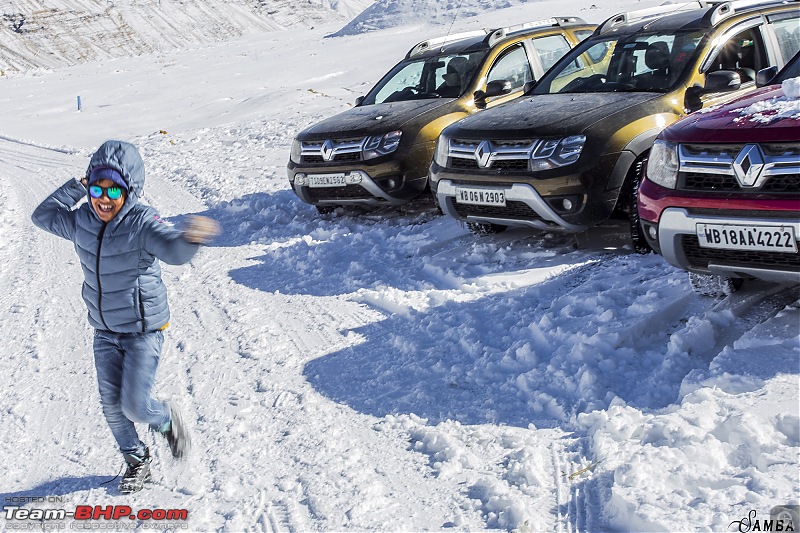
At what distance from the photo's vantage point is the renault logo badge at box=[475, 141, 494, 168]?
6355 millimetres

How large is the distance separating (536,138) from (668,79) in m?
1.22

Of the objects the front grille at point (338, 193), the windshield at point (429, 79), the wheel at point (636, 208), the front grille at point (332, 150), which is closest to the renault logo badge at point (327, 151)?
the front grille at point (332, 150)

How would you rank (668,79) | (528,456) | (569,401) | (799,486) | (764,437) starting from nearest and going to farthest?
(799,486)
(764,437)
(528,456)
(569,401)
(668,79)

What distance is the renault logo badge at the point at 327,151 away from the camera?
27.0 ft

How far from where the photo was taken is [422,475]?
3.61 metres

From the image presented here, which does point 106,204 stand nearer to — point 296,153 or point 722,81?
point 722,81

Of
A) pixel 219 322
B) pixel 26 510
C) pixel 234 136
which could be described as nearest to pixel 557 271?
pixel 219 322

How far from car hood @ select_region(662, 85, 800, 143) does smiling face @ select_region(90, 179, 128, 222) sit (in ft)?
9.60

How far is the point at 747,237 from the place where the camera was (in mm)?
4211

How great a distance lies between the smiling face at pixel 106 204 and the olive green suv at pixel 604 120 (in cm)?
325

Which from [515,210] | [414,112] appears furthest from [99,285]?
[414,112]

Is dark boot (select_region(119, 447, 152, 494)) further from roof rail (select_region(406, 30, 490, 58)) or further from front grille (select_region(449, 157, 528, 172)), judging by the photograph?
roof rail (select_region(406, 30, 490, 58))

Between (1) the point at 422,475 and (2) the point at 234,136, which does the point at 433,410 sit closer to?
(1) the point at 422,475

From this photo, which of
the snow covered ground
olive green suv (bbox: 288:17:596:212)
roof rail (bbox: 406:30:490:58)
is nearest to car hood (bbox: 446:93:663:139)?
the snow covered ground
